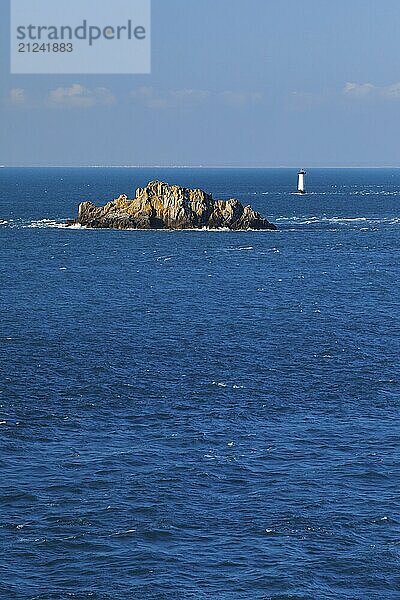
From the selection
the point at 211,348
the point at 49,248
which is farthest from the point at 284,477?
the point at 49,248

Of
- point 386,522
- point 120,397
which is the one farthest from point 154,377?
point 386,522

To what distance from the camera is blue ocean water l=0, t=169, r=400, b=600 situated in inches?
1853

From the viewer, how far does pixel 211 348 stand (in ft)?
295

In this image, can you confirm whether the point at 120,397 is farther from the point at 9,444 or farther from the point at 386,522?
the point at 386,522

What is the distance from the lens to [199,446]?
62719 millimetres

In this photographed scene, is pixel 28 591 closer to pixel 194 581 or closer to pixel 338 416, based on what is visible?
pixel 194 581

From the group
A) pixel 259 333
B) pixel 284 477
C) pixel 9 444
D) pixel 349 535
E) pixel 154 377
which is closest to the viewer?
pixel 349 535

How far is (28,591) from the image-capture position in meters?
44.7

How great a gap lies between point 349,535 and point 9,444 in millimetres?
23770

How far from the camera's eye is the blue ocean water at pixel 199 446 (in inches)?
1853

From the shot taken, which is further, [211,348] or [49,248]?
[49,248]

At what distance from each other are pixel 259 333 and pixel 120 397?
27301mm

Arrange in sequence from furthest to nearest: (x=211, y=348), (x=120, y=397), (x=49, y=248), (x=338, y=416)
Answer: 1. (x=49, y=248)
2. (x=211, y=348)
3. (x=120, y=397)
4. (x=338, y=416)

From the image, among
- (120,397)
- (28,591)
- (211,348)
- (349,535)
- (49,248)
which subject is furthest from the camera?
(49,248)
